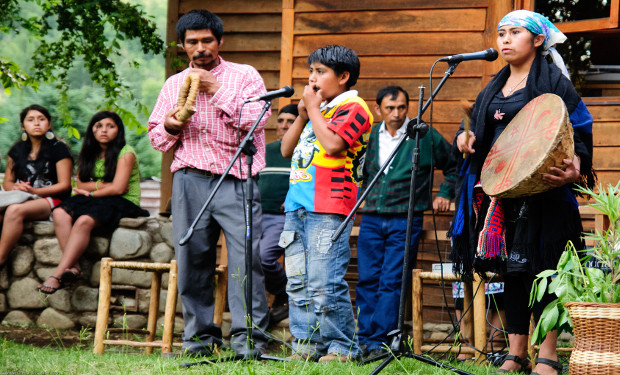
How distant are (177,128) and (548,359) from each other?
213 cm

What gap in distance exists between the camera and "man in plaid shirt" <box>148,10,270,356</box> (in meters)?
4.00

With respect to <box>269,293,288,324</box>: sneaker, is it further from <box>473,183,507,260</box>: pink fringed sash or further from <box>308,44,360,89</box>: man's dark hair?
<box>473,183,507,260</box>: pink fringed sash

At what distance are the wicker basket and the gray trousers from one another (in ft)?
5.77

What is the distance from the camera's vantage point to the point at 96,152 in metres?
6.08

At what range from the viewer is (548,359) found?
10.6 feet

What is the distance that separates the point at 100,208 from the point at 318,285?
9.13 ft

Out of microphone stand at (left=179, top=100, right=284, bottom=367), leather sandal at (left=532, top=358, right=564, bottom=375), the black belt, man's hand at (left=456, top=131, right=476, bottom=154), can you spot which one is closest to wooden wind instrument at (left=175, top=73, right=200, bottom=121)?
the black belt

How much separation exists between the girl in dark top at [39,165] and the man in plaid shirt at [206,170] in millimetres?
2304

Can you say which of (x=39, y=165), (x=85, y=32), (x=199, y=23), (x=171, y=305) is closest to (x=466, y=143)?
(x=199, y=23)

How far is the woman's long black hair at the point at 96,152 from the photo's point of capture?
5.96 meters

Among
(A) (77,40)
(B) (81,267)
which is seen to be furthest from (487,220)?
(A) (77,40)

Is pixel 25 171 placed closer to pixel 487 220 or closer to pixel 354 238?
pixel 354 238

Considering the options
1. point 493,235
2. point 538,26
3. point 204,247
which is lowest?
point 204,247

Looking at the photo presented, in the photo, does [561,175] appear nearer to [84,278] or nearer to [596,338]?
[596,338]
